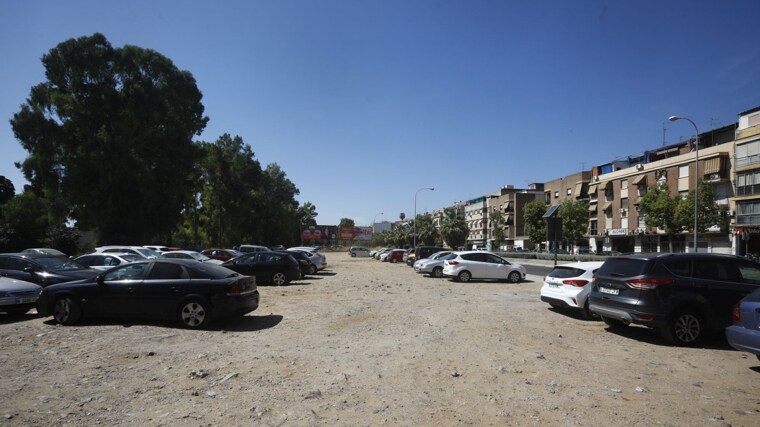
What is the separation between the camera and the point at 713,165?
46.3m

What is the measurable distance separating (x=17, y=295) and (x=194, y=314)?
4.68 metres

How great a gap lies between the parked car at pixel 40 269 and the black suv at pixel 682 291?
12.5 meters

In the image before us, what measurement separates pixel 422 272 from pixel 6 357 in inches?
874

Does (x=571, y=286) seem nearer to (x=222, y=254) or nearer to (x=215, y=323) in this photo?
(x=215, y=323)

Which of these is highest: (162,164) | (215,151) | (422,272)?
(215,151)

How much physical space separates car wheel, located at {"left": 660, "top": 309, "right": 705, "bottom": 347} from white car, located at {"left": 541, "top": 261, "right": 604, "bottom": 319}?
2.45 m

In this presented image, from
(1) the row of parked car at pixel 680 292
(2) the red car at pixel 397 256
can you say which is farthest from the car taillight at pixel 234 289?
(2) the red car at pixel 397 256

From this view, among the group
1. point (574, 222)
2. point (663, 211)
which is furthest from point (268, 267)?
point (574, 222)

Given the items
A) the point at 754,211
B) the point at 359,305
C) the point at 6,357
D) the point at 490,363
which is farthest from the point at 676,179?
the point at 6,357

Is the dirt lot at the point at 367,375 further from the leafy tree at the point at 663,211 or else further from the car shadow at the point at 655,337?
the leafy tree at the point at 663,211

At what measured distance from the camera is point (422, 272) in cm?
2731

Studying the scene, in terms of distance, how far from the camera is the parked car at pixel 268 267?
63.9 feet

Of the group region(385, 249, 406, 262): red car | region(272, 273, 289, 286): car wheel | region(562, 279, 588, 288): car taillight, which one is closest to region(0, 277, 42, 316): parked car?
region(272, 273, 289, 286): car wheel

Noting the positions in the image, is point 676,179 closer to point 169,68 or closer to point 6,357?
point 169,68
